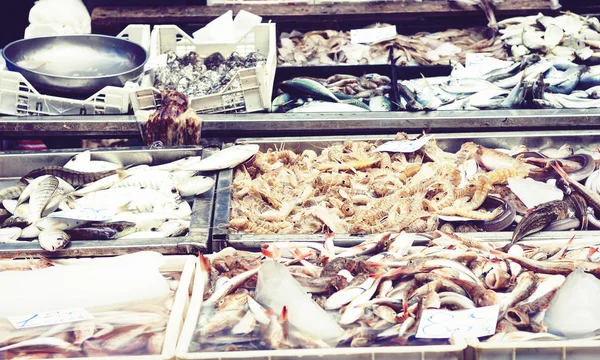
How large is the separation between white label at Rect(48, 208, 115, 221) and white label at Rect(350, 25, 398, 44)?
331cm

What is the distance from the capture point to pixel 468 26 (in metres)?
6.23

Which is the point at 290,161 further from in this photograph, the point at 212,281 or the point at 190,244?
the point at 212,281

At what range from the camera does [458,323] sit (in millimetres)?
2213


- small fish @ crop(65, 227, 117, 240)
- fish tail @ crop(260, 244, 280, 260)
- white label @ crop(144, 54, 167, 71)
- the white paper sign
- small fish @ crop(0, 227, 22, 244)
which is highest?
the white paper sign

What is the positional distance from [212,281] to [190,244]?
1.01 ft

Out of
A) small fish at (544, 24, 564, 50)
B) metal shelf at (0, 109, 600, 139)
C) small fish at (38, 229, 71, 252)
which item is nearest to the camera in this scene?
small fish at (38, 229, 71, 252)

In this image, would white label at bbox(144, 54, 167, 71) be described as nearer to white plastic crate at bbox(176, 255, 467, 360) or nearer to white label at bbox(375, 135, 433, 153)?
white label at bbox(375, 135, 433, 153)

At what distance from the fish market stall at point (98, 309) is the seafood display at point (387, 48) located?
10.5 ft

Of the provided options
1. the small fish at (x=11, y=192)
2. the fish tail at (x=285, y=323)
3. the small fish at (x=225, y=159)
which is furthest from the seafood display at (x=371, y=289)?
the small fish at (x=11, y=192)

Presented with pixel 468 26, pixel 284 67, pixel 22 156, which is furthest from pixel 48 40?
pixel 468 26

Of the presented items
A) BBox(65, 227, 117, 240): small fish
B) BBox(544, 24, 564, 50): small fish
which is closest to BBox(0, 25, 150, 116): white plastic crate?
BBox(65, 227, 117, 240): small fish

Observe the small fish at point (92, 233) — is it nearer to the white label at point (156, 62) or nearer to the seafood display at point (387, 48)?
the white label at point (156, 62)

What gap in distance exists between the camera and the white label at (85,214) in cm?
293

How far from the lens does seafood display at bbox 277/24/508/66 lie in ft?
18.4
